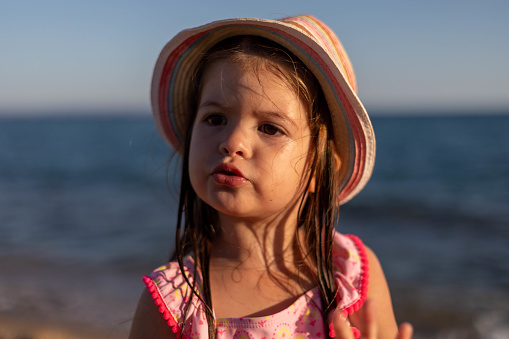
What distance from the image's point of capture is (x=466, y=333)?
414 cm

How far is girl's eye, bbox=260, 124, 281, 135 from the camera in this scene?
1903 mm

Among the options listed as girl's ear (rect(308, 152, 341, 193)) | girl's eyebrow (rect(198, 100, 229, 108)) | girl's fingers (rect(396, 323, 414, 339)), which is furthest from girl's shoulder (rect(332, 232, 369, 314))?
girl's eyebrow (rect(198, 100, 229, 108))

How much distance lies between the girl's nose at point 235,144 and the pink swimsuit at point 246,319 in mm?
545

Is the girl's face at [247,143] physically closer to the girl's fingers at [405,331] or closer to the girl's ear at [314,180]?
the girl's ear at [314,180]

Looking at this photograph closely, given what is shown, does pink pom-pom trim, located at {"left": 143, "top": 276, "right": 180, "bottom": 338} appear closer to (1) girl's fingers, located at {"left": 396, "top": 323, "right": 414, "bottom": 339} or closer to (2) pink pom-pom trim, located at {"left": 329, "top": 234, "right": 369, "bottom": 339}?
(2) pink pom-pom trim, located at {"left": 329, "top": 234, "right": 369, "bottom": 339}

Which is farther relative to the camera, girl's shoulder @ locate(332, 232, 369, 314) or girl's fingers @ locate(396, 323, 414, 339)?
girl's shoulder @ locate(332, 232, 369, 314)

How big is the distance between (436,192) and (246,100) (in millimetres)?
9564

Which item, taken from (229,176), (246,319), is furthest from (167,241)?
(229,176)

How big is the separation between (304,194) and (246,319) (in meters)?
0.58

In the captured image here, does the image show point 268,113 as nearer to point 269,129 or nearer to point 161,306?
point 269,129

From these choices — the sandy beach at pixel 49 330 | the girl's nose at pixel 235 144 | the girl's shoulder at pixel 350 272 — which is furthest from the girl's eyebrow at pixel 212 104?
the sandy beach at pixel 49 330

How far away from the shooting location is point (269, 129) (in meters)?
1.91

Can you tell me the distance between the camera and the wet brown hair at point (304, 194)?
1.96 m

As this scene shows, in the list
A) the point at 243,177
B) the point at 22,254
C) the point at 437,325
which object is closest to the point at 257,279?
the point at 243,177
